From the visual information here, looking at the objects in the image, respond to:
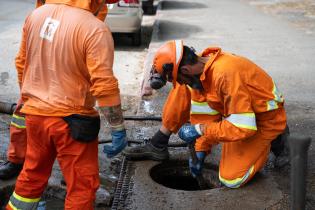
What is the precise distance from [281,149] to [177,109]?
0.93m

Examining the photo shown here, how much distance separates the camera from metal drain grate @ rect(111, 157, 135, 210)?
12.7 feet

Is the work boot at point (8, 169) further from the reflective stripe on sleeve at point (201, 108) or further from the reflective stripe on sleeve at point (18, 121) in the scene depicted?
the reflective stripe on sleeve at point (201, 108)

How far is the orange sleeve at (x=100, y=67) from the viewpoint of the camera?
319cm

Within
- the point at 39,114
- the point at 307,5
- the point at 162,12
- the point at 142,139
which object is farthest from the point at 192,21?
the point at 39,114

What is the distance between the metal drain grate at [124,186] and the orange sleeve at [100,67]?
0.97 metres

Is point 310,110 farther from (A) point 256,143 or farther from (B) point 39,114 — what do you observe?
(B) point 39,114

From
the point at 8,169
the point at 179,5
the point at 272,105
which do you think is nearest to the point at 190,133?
the point at 272,105

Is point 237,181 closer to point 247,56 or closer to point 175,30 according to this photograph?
point 247,56

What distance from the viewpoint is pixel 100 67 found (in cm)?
318

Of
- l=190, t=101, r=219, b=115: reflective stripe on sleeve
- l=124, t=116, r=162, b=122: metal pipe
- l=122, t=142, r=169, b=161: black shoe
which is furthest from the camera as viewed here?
l=124, t=116, r=162, b=122: metal pipe

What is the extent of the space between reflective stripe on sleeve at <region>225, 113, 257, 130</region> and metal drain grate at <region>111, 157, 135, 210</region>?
976mm

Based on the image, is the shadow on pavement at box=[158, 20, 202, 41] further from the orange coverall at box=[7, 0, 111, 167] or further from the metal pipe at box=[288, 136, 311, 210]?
the metal pipe at box=[288, 136, 311, 210]

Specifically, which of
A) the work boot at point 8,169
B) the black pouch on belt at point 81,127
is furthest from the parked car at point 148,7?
the black pouch on belt at point 81,127

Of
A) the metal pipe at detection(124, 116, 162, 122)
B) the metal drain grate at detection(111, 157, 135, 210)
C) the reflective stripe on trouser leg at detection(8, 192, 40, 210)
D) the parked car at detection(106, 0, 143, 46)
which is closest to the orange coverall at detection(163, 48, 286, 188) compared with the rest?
the metal drain grate at detection(111, 157, 135, 210)
